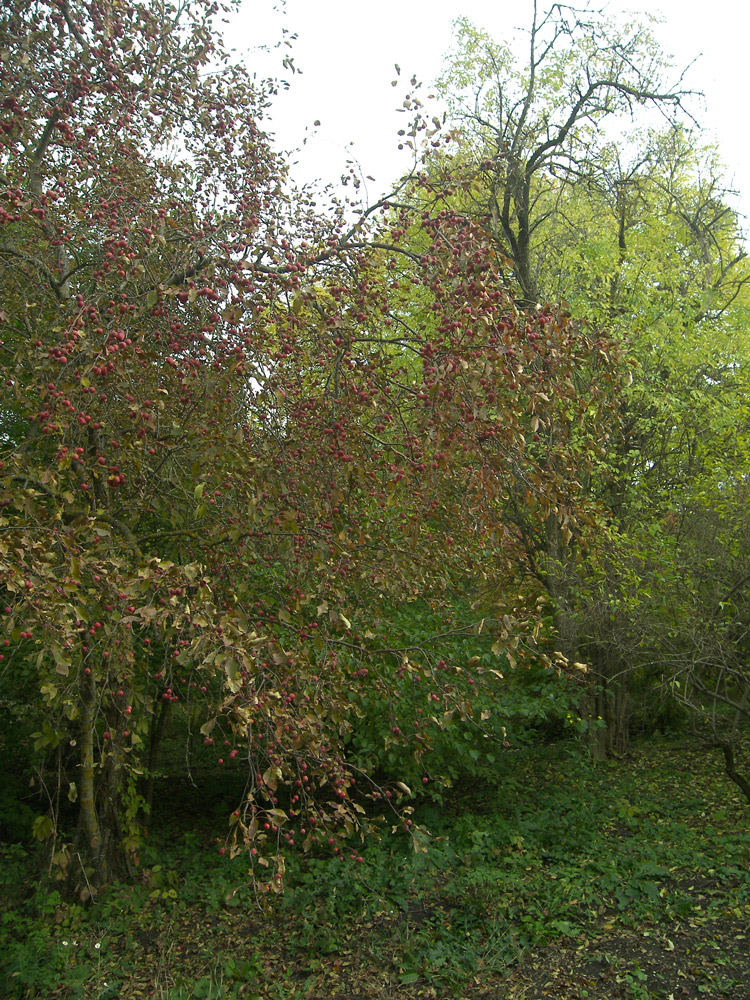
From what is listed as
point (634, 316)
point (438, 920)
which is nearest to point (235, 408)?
point (438, 920)

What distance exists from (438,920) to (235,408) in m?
4.38

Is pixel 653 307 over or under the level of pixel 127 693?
over

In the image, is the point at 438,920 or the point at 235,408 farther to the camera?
the point at 438,920

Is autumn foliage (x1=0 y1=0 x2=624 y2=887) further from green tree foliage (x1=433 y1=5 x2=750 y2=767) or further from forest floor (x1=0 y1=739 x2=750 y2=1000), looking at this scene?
green tree foliage (x1=433 y1=5 x2=750 y2=767)

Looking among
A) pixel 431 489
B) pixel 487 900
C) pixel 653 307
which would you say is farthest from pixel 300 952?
pixel 653 307

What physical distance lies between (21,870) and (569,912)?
4703 millimetres

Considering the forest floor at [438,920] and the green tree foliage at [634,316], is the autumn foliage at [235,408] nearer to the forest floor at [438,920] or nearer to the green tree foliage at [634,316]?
the forest floor at [438,920]

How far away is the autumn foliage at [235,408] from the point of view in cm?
332

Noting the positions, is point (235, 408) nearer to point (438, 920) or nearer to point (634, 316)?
point (438, 920)

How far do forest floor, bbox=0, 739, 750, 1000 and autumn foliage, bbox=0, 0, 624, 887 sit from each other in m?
1.06

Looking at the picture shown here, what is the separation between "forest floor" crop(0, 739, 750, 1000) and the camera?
5.19 meters

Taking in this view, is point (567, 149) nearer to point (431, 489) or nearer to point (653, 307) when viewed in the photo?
point (653, 307)

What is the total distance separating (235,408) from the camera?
4.23 meters

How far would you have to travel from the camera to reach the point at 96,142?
203 inches
